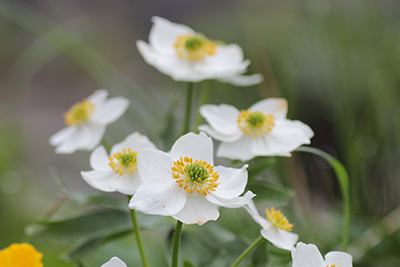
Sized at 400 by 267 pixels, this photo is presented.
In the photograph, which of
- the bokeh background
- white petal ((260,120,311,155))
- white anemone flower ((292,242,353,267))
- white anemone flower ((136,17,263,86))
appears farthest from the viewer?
the bokeh background

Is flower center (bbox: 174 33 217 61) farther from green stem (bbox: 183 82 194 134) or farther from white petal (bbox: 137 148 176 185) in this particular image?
white petal (bbox: 137 148 176 185)

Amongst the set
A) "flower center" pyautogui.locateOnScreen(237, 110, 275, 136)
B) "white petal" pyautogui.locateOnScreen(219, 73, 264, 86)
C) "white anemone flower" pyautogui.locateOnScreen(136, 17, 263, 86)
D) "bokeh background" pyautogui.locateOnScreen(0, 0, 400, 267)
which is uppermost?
"white anemone flower" pyautogui.locateOnScreen(136, 17, 263, 86)

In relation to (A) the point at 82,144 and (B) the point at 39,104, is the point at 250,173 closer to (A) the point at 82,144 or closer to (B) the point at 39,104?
(A) the point at 82,144

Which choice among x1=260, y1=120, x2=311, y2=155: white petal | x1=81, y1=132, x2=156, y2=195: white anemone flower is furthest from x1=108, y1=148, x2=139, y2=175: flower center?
x1=260, y1=120, x2=311, y2=155: white petal

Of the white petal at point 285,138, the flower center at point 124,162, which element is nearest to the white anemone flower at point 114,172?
the flower center at point 124,162

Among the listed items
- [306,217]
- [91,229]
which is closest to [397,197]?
[306,217]
